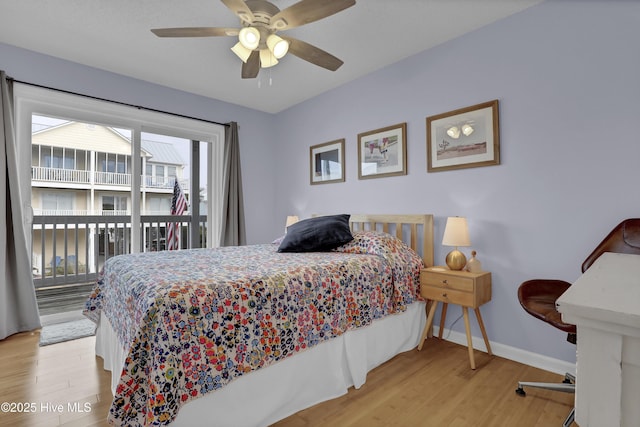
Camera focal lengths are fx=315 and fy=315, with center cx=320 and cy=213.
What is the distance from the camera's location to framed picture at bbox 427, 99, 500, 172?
249 centimetres

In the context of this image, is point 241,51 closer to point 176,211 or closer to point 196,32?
point 196,32

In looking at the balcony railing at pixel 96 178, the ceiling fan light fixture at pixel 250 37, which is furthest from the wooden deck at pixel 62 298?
the ceiling fan light fixture at pixel 250 37

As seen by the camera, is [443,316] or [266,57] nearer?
[266,57]

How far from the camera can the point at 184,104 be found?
12.8 feet

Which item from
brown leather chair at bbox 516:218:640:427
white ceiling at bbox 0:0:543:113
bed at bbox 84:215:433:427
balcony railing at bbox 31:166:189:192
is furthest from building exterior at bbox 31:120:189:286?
brown leather chair at bbox 516:218:640:427

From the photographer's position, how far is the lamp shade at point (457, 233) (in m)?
2.40

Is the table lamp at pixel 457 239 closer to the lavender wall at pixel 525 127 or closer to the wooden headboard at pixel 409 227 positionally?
the lavender wall at pixel 525 127

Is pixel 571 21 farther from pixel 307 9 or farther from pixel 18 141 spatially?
pixel 18 141

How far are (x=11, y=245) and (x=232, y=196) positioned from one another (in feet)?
7.09

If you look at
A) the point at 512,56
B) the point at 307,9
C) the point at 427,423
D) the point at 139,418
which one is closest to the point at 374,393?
the point at 427,423

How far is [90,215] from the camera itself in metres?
4.20

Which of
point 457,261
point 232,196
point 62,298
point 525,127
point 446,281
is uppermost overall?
point 525,127

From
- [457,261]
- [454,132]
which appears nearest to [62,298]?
[457,261]

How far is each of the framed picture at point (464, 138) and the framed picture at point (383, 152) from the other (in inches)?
11.2
